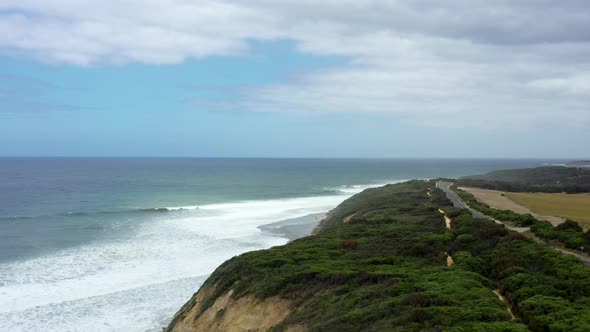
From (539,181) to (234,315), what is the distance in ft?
290

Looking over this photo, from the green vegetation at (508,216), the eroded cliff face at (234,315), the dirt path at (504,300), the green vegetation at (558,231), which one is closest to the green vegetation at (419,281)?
the dirt path at (504,300)

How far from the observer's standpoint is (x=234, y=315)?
17.7 metres

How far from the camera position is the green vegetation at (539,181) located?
61094 millimetres

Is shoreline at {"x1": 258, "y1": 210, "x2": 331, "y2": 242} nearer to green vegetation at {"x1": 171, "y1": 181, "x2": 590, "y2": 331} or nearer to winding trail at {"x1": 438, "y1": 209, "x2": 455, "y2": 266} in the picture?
winding trail at {"x1": 438, "y1": 209, "x2": 455, "y2": 266}

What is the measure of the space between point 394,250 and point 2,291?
22301 mm

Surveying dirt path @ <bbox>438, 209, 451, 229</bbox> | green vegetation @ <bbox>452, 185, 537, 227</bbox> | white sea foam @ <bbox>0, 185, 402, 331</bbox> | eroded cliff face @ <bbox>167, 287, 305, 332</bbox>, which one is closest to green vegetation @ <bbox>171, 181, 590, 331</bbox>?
eroded cliff face @ <bbox>167, 287, 305, 332</bbox>

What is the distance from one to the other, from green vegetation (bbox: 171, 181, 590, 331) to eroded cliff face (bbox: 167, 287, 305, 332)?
0.34m

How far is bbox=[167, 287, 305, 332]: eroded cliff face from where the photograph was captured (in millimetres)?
16375

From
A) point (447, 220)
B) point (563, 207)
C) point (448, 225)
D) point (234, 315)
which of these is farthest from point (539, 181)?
point (234, 315)

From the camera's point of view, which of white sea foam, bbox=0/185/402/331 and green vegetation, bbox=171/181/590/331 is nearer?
green vegetation, bbox=171/181/590/331

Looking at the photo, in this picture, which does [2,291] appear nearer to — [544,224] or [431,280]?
[431,280]

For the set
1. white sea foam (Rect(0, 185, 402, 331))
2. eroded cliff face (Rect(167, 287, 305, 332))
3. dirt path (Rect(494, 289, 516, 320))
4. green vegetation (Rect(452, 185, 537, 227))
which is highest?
green vegetation (Rect(452, 185, 537, 227))

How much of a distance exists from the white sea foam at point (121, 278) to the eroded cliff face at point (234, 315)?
3058mm

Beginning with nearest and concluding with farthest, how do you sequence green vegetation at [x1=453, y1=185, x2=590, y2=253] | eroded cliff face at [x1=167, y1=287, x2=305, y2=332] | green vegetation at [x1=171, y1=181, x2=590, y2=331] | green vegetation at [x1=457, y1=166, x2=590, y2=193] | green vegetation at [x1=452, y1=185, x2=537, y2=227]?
green vegetation at [x1=171, y1=181, x2=590, y2=331] < eroded cliff face at [x1=167, y1=287, x2=305, y2=332] < green vegetation at [x1=453, y1=185, x2=590, y2=253] < green vegetation at [x1=452, y1=185, x2=537, y2=227] < green vegetation at [x1=457, y1=166, x2=590, y2=193]
